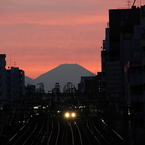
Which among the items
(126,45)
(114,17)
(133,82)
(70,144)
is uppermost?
(114,17)

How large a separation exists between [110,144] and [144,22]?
1012 centimetres

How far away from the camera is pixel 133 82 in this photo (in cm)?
5175

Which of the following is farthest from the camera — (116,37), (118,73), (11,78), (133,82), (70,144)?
(11,78)

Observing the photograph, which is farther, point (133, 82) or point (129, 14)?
point (129, 14)

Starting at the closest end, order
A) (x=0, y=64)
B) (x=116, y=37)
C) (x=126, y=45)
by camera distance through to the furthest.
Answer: (x=126, y=45) → (x=116, y=37) → (x=0, y=64)

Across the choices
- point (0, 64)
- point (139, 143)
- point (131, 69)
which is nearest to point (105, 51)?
point (0, 64)

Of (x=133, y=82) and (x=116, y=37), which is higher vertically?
(x=116, y=37)

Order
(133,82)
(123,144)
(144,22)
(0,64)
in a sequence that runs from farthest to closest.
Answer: (0,64) → (133,82) → (123,144) → (144,22)

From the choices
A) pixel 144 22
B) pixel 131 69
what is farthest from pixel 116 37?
pixel 144 22

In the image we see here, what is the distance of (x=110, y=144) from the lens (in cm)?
3566

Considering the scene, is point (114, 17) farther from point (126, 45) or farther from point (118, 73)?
point (126, 45)

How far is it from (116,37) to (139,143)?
56.1 m

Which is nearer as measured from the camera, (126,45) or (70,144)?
(70,144)

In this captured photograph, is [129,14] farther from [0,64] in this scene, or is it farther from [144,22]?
[144,22]
